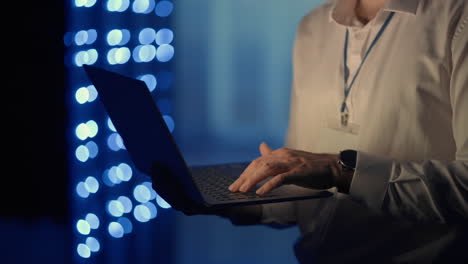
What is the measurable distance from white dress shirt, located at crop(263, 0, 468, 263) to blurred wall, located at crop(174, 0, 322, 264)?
1.00m

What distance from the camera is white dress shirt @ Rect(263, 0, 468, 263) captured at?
922 mm

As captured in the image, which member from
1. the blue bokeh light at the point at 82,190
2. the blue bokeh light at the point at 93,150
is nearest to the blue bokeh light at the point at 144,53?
the blue bokeh light at the point at 93,150

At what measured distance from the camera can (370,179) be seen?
0.92 metres

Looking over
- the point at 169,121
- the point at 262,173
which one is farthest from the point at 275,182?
the point at 169,121

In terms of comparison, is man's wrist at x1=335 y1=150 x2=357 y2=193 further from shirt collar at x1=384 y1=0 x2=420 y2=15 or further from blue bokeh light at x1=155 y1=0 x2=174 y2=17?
blue bokeh light at x1=155 y1=0 x2=174 y2=17

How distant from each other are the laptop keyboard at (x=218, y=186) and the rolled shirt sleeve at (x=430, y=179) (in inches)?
7.1

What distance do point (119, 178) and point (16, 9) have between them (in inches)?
34.7

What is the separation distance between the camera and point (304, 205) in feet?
4.29

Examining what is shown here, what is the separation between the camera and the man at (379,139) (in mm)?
920

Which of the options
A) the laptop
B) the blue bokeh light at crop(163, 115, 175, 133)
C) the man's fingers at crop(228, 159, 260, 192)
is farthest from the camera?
the blue bokeh light at crop(163, 115, 175, 133)

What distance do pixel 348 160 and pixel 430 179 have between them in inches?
5.6

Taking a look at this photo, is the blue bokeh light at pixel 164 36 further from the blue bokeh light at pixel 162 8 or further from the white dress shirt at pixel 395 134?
the white dress shirt at pixel 395 134

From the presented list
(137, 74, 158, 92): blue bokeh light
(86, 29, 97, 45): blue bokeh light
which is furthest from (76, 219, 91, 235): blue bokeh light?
(86, 29, 97, 45): blue bokeh light

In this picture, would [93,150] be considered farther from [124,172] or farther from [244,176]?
[244,176]
